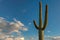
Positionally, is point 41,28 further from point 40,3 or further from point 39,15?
point 40,3

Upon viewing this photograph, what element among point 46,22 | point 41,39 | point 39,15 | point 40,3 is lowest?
point 41,39

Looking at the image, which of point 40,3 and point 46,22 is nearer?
point 46,22

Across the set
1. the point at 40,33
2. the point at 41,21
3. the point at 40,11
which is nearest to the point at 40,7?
the point at 40,11

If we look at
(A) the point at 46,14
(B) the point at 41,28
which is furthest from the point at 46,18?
(B) the point at 41,28

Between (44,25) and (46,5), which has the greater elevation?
(46,5)

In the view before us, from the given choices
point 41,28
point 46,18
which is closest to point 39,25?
point 41,28

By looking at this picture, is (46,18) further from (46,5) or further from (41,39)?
(41,39)

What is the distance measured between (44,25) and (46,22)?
471 mm

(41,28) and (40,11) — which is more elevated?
(40,11)

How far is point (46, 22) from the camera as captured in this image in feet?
57.5

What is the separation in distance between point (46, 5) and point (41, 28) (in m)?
2.81

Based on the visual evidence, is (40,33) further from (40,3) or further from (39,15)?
(40,3)

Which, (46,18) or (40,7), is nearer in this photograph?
(46,18)

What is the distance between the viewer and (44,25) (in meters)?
17.8
